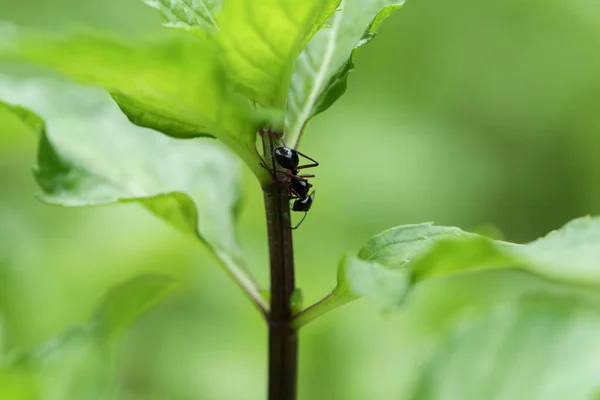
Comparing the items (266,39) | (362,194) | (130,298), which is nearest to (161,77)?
(266,39)

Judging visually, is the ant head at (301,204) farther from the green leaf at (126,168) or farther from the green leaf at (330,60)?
A: the green leaf at (330,60)

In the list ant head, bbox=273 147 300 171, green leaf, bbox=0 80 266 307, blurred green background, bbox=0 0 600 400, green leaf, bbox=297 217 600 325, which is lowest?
blurred green background, bbox=0 0 600 400

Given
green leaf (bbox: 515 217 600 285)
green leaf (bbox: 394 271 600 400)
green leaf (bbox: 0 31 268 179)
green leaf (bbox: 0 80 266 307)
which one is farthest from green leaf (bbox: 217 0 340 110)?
green leaf (bbox: 394 271 600 400)

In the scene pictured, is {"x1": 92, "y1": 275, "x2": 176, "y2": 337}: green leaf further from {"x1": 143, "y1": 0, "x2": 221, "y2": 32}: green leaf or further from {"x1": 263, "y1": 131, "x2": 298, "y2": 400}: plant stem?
{"x1": 143, "y1": 0, "x2": 221, "y2": 32}: green leaf

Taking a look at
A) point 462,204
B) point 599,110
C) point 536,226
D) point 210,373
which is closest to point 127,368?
point 210,373

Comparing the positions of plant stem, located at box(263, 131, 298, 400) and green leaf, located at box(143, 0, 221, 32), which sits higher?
green leaf, located at box(143, 0, 221, 32)

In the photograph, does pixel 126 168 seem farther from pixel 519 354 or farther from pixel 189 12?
pixel 519 354

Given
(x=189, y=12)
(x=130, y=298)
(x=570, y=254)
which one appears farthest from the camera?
(x=130, y=298)
